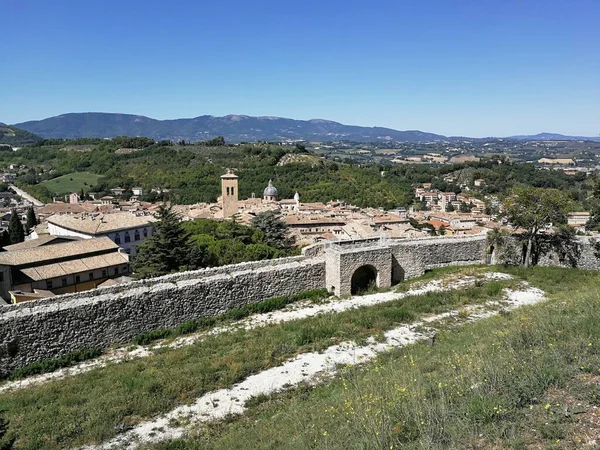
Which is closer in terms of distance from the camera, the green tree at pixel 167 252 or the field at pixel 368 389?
the field at pixel 368 389

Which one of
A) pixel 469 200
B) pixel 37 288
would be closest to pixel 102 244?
pixel 37 288

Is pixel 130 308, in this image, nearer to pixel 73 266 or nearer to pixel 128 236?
pixel 73 266

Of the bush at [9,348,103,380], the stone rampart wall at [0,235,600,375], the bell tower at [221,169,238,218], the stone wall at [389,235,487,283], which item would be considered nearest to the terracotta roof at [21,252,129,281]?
the stone rampart wall at [0,235,600,375]

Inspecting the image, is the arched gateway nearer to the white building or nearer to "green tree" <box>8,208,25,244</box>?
the white building

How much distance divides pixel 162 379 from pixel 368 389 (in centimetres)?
476

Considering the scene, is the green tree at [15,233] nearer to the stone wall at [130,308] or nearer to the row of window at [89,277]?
the row of window at [89,277]

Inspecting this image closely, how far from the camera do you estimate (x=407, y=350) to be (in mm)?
9242

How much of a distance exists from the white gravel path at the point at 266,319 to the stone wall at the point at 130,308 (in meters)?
0.60

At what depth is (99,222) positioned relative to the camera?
1375 inches

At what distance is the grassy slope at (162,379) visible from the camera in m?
7.35

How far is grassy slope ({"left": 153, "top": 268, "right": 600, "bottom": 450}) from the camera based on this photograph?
4.17m

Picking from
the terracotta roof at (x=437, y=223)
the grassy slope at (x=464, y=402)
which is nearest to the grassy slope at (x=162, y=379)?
the grassy slope at (x=464, y=402)

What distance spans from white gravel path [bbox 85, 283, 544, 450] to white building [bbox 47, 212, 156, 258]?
2685cm

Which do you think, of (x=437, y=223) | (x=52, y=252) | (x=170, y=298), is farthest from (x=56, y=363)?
(x=437, y=223)
